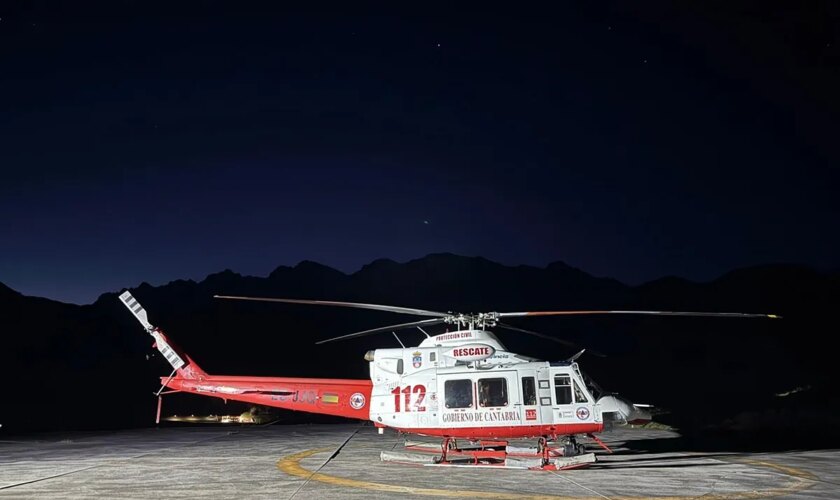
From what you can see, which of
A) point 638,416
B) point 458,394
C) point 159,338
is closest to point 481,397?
point 458,394

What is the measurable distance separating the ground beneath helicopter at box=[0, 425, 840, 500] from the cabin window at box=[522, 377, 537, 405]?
1895 mm

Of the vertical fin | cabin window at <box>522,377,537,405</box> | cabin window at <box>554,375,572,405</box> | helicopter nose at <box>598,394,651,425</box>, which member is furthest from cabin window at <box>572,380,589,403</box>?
the vertical fin

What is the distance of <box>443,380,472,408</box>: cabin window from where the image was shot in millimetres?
17266

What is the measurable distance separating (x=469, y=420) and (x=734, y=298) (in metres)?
127

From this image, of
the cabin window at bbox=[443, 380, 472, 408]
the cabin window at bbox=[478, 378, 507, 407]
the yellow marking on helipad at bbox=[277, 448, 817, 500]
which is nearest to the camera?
the yellow marking on helipad at bbox=[277, 448, 817, 500]

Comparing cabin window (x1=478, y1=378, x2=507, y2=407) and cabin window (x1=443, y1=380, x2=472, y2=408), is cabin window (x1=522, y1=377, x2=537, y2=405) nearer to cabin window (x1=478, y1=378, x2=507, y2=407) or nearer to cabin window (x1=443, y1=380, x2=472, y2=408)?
cabin window (x1=478, y1=378, x2=507, y2=407)

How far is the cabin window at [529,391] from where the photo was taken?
17.0 meters

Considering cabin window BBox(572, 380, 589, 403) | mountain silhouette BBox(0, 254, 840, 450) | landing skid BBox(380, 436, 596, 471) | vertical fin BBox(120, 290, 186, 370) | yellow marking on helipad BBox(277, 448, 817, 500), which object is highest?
mountain silhouette BBox(0, 254, 840, 450)

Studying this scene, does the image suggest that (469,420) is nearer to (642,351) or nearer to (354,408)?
(354,408)

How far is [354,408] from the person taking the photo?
1892 centimetres

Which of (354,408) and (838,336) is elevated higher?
A: (838,336)

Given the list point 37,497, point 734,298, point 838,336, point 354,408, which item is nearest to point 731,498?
point 354,408

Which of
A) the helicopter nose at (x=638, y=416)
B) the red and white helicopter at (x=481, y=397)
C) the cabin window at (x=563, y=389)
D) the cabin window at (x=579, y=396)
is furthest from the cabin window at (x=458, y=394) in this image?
the helicopter nose at (x=638, y=416)

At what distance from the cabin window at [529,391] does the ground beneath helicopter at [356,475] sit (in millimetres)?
1895
